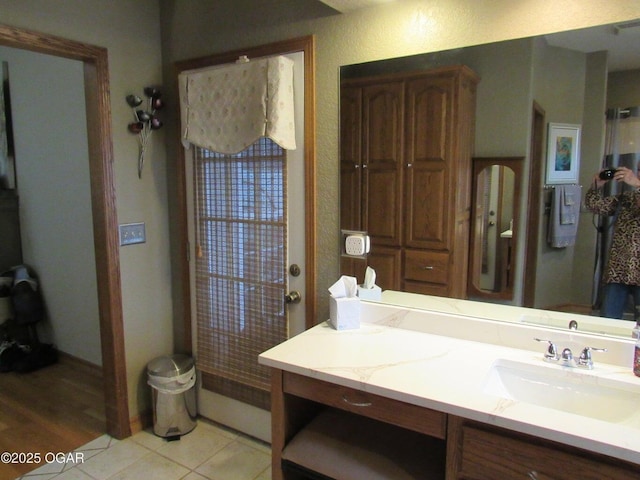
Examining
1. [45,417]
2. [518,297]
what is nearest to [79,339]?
[45,417]

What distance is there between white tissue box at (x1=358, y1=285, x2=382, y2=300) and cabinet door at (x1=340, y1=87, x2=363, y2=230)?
0.89ft

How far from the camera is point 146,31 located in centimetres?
241

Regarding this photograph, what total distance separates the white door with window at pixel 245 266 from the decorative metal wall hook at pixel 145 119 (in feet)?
0.85

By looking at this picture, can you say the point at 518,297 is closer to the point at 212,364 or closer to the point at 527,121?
the point at 527,121

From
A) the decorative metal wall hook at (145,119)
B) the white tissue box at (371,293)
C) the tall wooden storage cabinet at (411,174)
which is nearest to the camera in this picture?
the tall wooden storage cabinet at (411,174)

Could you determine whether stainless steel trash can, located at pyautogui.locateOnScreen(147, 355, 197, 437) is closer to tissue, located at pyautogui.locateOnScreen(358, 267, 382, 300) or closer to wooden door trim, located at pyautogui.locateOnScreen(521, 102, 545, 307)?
tissue, located at pyautogui.locateOnScreen(358, 267, 382, 300)

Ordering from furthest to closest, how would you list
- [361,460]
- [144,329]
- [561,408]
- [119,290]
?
[144,329] < [119,290] < [361,460] < [561,408]

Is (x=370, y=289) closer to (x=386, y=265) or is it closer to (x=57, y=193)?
(x=386, y=265)

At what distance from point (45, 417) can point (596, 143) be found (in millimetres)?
3176

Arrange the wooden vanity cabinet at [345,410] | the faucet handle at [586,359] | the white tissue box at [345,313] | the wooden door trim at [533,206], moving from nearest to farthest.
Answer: the wooden vanity cabinet at [345,410]
the faucet handle at [586,359]
the wooden door trim at [533,206]
the white tissue box at [345,313]

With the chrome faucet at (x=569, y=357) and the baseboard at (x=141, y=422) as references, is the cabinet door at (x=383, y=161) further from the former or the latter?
the baseboard at (x=141, y=422)

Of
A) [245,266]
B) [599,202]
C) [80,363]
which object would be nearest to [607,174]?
[599,202]

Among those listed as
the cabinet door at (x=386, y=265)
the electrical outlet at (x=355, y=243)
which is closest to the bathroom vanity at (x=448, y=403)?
the cabinet door at (x=386, y=265)

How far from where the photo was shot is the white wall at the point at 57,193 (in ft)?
9.75
